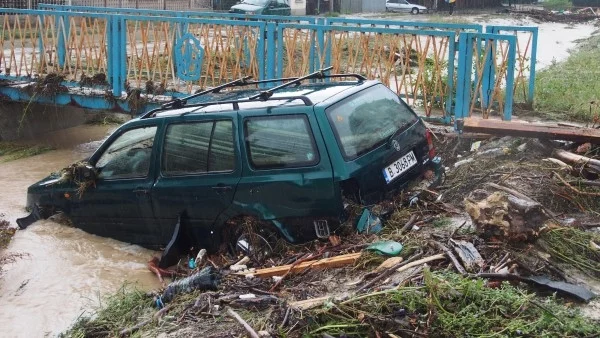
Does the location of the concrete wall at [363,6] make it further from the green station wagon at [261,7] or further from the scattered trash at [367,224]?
the scattered trash at [367,224]

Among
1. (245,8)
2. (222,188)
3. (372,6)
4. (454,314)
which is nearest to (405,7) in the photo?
(372,6)

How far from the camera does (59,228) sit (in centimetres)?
769

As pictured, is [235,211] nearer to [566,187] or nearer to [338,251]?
[338,251]

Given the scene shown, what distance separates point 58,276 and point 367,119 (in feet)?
10.6

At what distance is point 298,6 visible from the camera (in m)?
40.4

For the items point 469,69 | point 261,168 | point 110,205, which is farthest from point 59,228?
point 469,69

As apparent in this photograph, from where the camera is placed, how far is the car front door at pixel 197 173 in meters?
6.26

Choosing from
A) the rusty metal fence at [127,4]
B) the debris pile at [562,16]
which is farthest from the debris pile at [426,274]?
the debris pile at [562,16]

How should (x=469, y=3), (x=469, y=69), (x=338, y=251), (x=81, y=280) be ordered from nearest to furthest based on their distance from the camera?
(x=338, y=251) < (x=81, y=280) < (x=469, y=69) < (x=469, y=3)

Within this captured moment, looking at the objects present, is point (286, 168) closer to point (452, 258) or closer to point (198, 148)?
point (198, 148)

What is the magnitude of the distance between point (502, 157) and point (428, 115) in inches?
104

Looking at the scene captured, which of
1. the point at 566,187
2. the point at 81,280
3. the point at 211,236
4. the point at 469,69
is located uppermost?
the point at 469,69

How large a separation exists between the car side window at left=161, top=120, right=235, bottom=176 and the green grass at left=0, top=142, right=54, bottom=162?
22.6ft

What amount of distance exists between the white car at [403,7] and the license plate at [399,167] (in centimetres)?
4431
